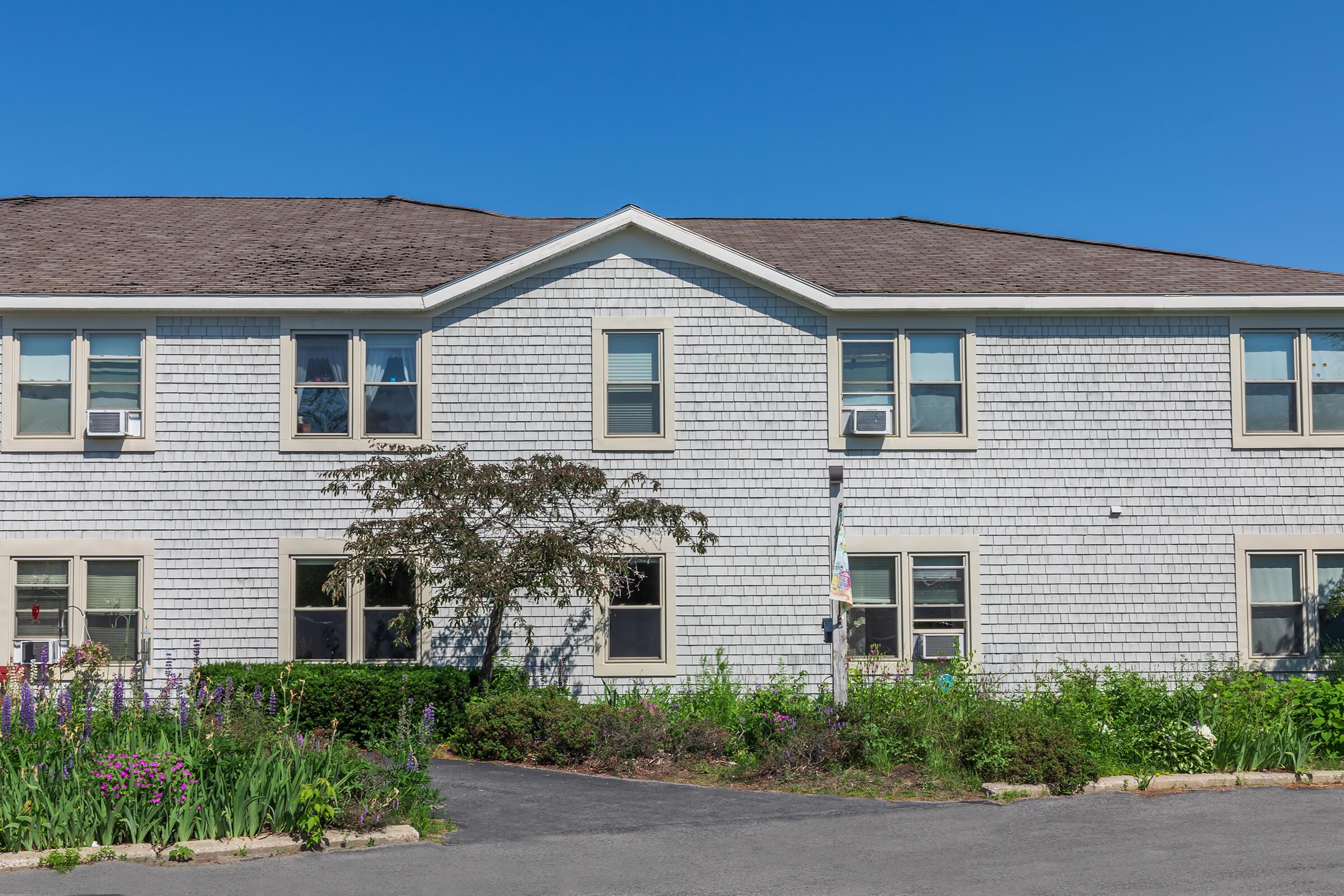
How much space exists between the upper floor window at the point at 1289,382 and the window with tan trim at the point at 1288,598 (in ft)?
4.38

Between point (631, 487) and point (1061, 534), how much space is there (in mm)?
5556

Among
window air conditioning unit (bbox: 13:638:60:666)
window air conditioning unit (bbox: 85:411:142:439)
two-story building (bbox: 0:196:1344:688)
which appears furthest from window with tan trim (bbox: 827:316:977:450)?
window air conditioning unit (bbox: 13:638:60:666)

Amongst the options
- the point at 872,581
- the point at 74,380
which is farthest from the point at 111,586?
the point at 872,581

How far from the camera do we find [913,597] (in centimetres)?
1529

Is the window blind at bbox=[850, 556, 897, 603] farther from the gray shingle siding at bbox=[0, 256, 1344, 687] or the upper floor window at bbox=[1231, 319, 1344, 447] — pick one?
the upper floor window at bbox=[1231, 319, 1344, 447]

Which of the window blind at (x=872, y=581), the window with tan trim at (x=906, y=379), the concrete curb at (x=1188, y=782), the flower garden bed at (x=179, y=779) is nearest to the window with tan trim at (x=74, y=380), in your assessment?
the flower garden bed at (x=179, y=779)

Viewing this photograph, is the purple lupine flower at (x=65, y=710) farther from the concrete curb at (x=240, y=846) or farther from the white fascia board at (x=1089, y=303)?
the white fascia board at (x=1089, y=303)

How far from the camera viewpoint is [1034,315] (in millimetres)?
15594

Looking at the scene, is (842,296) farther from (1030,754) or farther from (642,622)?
(1030,754)

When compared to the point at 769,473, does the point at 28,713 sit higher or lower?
lower

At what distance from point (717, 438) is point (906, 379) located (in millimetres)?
2548

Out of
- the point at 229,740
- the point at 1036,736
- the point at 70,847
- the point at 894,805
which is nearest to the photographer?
the point at 70,847

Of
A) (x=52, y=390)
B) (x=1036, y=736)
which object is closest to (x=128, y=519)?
(x=52, y=390)

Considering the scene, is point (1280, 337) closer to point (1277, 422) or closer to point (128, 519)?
point (1277, 422)
